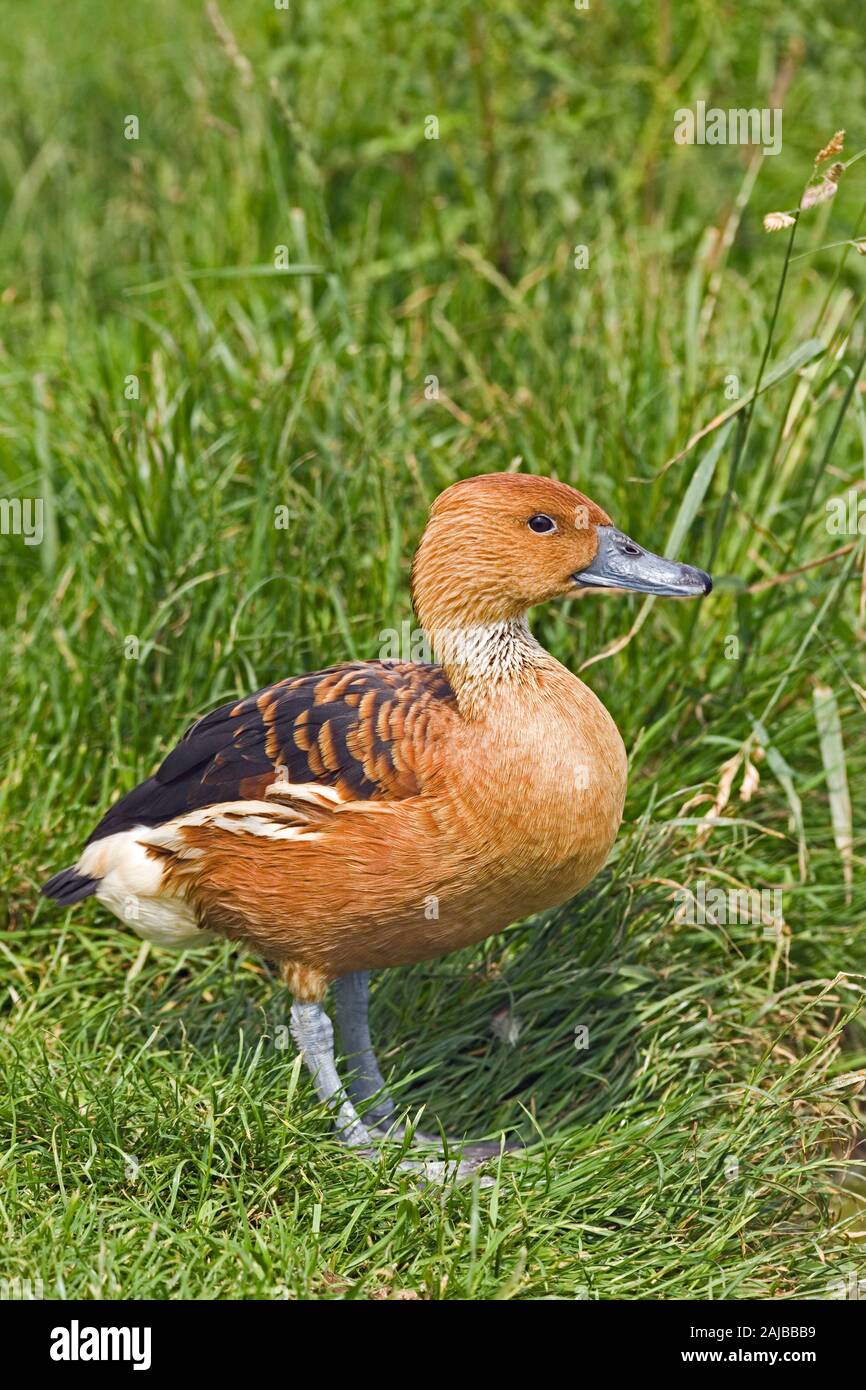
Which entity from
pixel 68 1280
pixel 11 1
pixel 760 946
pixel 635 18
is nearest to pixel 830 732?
pixel 760 946

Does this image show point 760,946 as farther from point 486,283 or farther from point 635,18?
point 635,18

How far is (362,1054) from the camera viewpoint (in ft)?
12.3

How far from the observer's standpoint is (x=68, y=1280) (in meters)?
3.08

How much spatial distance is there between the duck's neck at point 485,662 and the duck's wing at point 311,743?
0.08 m

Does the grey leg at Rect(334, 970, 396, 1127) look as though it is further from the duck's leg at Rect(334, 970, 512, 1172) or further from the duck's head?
the duck's head

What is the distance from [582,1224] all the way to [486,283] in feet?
11.7

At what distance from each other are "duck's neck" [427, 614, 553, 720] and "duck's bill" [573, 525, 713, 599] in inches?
7.6

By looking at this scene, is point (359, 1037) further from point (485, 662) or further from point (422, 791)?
point (485, 662)

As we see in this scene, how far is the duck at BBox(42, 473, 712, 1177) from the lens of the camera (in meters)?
3.32

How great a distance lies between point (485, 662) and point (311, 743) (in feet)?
1.35

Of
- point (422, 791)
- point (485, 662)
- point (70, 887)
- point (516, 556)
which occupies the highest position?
point (516, 556)

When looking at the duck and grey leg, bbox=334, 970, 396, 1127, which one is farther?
grey leg, bbox=334, 970, 396, 1127

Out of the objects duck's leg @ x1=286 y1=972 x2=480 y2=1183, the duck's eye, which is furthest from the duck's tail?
the duck's eye

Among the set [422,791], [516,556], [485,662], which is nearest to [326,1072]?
[422,791]
